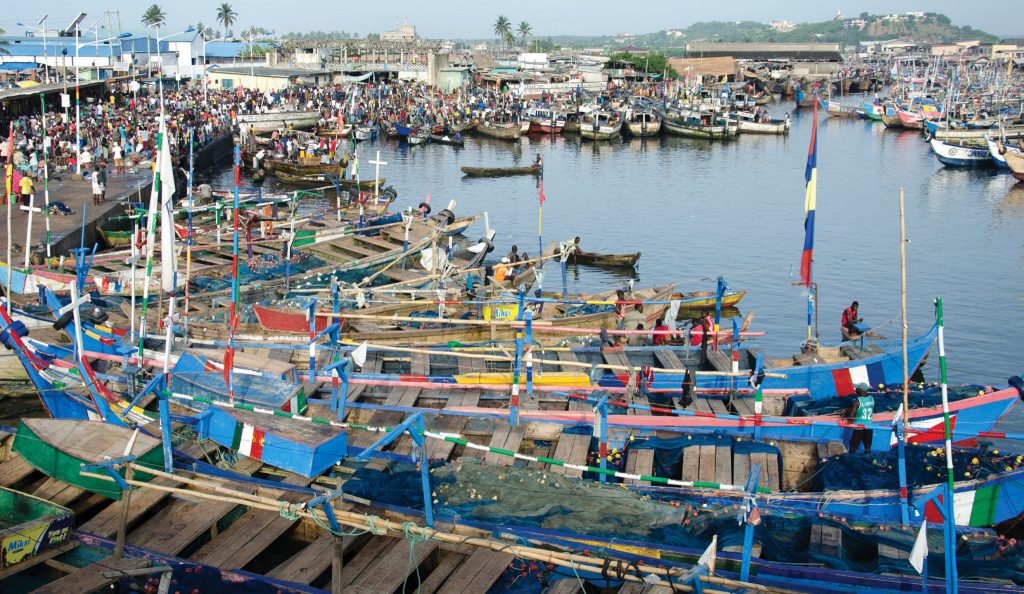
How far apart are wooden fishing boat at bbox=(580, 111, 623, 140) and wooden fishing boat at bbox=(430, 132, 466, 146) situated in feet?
38.0

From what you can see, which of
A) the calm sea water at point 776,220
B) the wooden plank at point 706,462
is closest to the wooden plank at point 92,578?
the wooden plank at point 706,462

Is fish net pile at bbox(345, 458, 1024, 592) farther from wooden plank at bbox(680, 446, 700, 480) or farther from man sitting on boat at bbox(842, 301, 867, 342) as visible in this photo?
man sitting on boat at bbox(842, 301, 867, 342)

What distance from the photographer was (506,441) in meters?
13.7

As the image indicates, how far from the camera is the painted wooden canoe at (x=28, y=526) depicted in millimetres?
9562

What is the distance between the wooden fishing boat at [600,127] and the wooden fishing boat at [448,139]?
11.6 metres

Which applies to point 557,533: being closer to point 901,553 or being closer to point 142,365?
point 901,553

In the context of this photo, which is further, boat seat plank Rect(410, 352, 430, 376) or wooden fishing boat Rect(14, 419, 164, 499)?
boat seat plank Rect(410, 352, 430, 376)

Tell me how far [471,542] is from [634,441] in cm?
430

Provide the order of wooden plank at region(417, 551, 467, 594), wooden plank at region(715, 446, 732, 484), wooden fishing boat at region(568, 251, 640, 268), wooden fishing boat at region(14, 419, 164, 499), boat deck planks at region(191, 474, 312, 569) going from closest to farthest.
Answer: wooden plank at region(417, 551, 467, 594) < boat deck planks at region(191, 474, 312, 569) < wooden fishing boat at region(14, 419, 164, 499) < wooden plank at region(715, 446, 732, 484) < wooden fishing boat at region(568, 251, 640, 268)

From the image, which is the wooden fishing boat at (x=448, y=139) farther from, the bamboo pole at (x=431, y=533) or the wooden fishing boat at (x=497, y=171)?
the bamboo pole at (x=431, y=533)

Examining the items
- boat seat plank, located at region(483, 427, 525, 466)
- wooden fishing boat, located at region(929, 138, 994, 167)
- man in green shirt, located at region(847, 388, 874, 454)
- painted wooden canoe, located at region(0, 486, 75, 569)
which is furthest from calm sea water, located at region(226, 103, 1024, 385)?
painted wooden canoe, located at region(0, 486, 75, 569)

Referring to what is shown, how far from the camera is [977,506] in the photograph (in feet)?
40.5

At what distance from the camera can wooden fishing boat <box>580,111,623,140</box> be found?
258 ft

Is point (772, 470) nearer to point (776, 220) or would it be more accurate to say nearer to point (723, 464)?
point (723, 464)
